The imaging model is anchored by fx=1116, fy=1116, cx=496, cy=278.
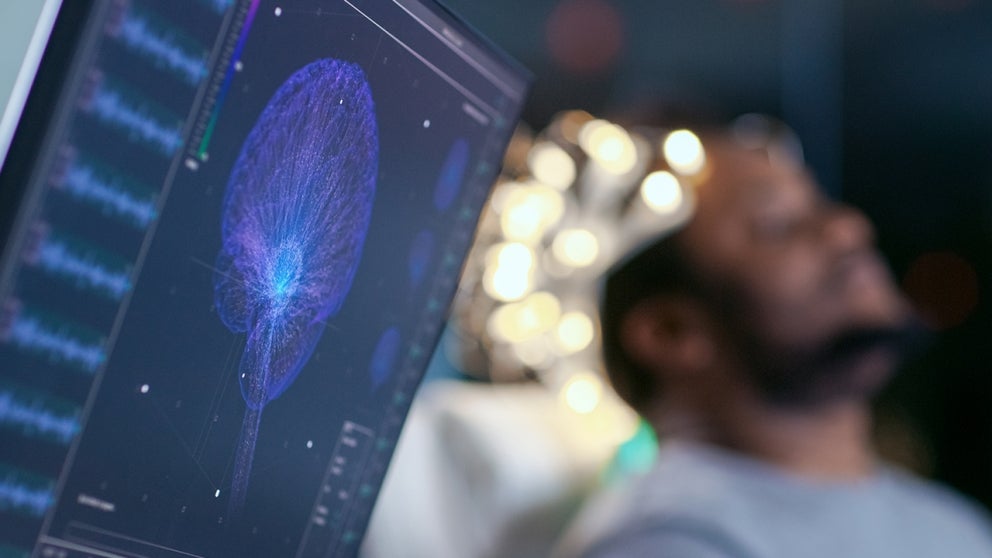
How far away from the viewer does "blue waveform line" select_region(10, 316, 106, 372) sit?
470 millimetres

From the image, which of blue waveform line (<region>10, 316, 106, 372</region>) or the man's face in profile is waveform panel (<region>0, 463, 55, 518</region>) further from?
the man's face in profile

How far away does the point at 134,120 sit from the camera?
50cm

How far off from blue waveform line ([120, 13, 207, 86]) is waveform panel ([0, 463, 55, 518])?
0.19 metres

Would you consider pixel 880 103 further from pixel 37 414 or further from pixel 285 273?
pixel 37 414

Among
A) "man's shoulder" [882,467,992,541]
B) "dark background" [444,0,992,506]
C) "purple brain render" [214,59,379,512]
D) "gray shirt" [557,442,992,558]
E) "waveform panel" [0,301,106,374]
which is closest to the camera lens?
"waveform panel" [0,301,106,374]

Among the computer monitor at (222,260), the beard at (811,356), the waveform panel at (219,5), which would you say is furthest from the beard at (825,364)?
the waveform panel at (219,5)

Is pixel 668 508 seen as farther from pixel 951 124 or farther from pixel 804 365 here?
pixel 951 124

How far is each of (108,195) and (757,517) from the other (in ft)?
4.31

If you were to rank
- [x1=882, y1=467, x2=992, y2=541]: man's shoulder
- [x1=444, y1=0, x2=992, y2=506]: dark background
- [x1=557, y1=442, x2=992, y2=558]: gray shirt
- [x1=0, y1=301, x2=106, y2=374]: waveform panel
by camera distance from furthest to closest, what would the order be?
1. [x1=444, y1=0, x2=992, y2=506]: dark background
2. [x1=882, y1=467, x2=992, y2=541]: man's shoulder
3. [x1=557, y1=442, x2=992, y2=558]: gray shirt
4. [x1=0, y1=301, x2=106, y2=374]: waveform panel

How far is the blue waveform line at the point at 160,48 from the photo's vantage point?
0.49 metres

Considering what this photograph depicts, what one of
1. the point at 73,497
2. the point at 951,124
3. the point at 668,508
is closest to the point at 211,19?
the point at 73,497

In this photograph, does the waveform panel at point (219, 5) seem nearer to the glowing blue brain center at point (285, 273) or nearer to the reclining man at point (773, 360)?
the glowing blue brain center at point (285, 273)

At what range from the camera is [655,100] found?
2303mm

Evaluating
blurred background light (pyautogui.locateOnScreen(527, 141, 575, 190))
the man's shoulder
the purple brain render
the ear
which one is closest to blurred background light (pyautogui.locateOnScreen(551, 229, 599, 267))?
blurred background light (pyautogui.locateOnScreen(527, 141, 575, 190))
